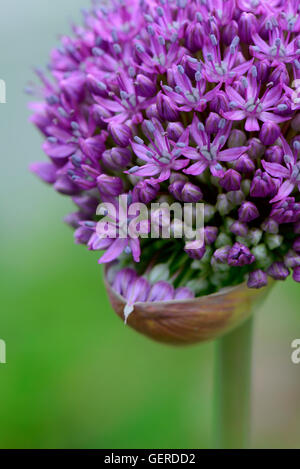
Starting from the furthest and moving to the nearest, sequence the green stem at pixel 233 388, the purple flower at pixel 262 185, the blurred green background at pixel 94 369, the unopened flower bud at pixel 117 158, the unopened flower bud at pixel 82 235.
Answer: the blurred green background at pixel 94 369 → the green stem at pixel 233 388 → the unopened flower bud at pixel 82 235 → the unopened flower bud at pixel 117 158 → the purple flower at pixel 262 185

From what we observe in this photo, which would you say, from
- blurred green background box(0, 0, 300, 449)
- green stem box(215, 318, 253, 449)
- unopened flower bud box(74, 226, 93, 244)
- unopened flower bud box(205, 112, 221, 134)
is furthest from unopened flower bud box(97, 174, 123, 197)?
blurred green background box(0, 0, 300, 449)

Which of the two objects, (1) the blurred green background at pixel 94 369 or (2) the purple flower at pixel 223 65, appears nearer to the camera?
(2) the purple flower at pixel 223 65

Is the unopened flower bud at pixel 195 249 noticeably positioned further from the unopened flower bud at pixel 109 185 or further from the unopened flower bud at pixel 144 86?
the unopened flower bud at pixel 144 86

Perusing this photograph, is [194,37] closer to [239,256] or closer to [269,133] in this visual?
[269,133]

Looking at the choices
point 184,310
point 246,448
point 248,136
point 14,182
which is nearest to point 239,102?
point 248,136

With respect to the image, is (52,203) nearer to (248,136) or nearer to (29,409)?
(29,409)

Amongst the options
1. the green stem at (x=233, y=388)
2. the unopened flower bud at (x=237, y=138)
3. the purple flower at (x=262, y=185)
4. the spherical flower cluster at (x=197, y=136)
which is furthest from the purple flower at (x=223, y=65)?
the green stem at (x=233, y=388)
